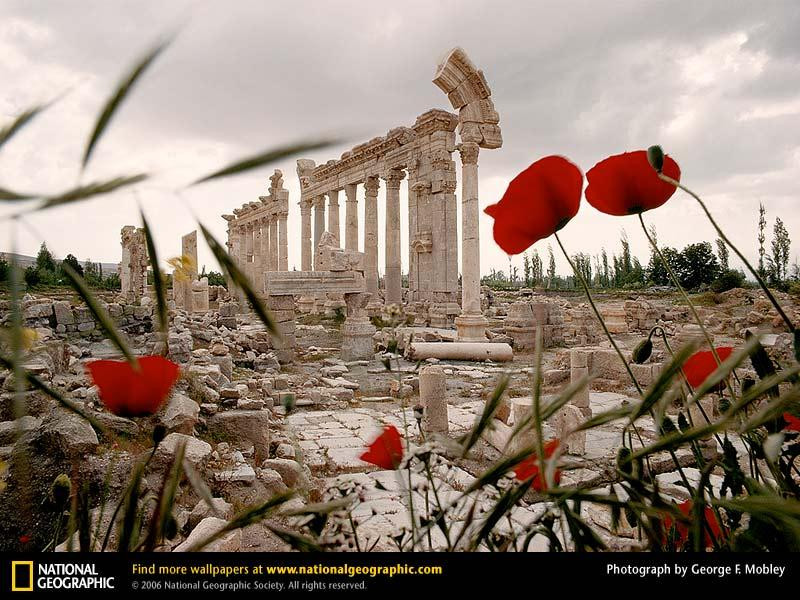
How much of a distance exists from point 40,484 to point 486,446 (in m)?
4.10

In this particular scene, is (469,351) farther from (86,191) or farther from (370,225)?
(86,191)

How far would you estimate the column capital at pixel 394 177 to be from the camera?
2034 centimetres

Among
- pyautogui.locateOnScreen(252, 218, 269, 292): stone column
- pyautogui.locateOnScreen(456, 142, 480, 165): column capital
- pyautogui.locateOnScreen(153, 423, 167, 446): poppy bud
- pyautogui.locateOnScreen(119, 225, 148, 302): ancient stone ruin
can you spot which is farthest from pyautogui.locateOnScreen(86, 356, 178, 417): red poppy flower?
pyautogui.locateOnScreen(252, 218, 269, 292): stone column

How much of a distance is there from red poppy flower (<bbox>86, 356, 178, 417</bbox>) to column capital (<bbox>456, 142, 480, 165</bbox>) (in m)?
14.7

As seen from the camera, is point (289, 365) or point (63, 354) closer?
point (63, 354)

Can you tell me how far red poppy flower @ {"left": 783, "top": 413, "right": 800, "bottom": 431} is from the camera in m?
0.81

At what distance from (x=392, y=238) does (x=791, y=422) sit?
786 inches

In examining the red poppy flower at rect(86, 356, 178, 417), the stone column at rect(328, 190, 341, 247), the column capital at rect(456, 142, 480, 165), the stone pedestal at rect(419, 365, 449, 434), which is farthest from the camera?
the stone column at rect(328, 190, 341, 247)

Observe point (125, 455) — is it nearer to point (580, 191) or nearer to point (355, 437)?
point (355, 437)

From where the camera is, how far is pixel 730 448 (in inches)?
29.4

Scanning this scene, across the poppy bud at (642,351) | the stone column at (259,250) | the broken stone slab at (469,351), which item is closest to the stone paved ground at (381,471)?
the poppy bud at (642,351)

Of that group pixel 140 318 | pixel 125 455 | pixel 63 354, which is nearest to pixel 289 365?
pixel 63 354

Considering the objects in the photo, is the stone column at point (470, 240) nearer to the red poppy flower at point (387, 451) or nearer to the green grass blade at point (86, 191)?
the red poppy flower at point (387, 451)

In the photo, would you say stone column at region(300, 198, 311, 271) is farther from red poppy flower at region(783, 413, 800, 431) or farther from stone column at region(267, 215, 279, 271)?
red poppy flower at region(783, 413, 800, 431)
